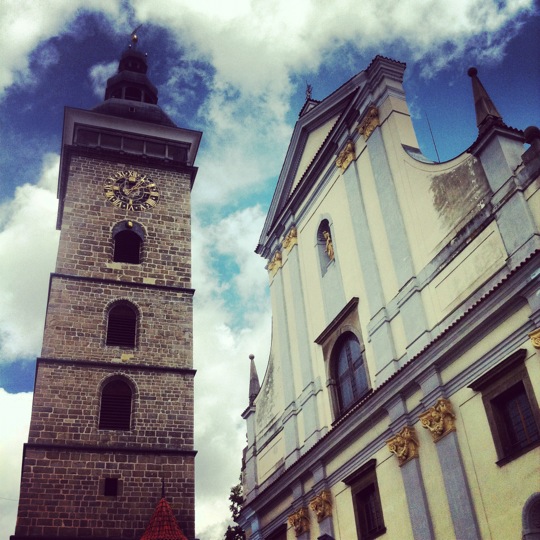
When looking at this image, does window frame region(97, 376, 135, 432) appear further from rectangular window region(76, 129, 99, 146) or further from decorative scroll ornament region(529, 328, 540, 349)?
decorative scroll ornament region(529, 328, 540, 349)

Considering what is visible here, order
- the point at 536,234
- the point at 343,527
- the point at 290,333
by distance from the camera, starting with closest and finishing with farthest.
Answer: the point at 536,234 → the point at 343,527 → the point at 290,333

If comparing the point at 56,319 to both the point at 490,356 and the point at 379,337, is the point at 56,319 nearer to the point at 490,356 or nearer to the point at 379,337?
the point at 379,337

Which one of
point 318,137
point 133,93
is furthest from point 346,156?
point 133,93

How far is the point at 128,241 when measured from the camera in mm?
24609

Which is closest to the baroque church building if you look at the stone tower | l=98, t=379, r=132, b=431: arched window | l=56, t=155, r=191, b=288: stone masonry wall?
the stone tower

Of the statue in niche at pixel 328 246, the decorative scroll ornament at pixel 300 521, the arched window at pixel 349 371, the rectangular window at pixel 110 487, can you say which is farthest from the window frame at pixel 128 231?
the decorative scroll ornament at pixel 300 521

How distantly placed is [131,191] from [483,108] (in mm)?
16593

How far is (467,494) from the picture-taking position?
10.1m

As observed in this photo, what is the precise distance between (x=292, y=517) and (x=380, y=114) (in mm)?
8947

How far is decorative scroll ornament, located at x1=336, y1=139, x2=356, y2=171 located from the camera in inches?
642

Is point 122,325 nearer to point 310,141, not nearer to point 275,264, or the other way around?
point 275,264

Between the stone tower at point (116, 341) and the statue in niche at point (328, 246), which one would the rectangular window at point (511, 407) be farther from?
the stone tower at point (116, 341)

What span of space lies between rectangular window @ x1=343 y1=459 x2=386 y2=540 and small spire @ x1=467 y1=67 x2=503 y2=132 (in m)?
6.19

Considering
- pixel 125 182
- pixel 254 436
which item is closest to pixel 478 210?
pixel 254 436
